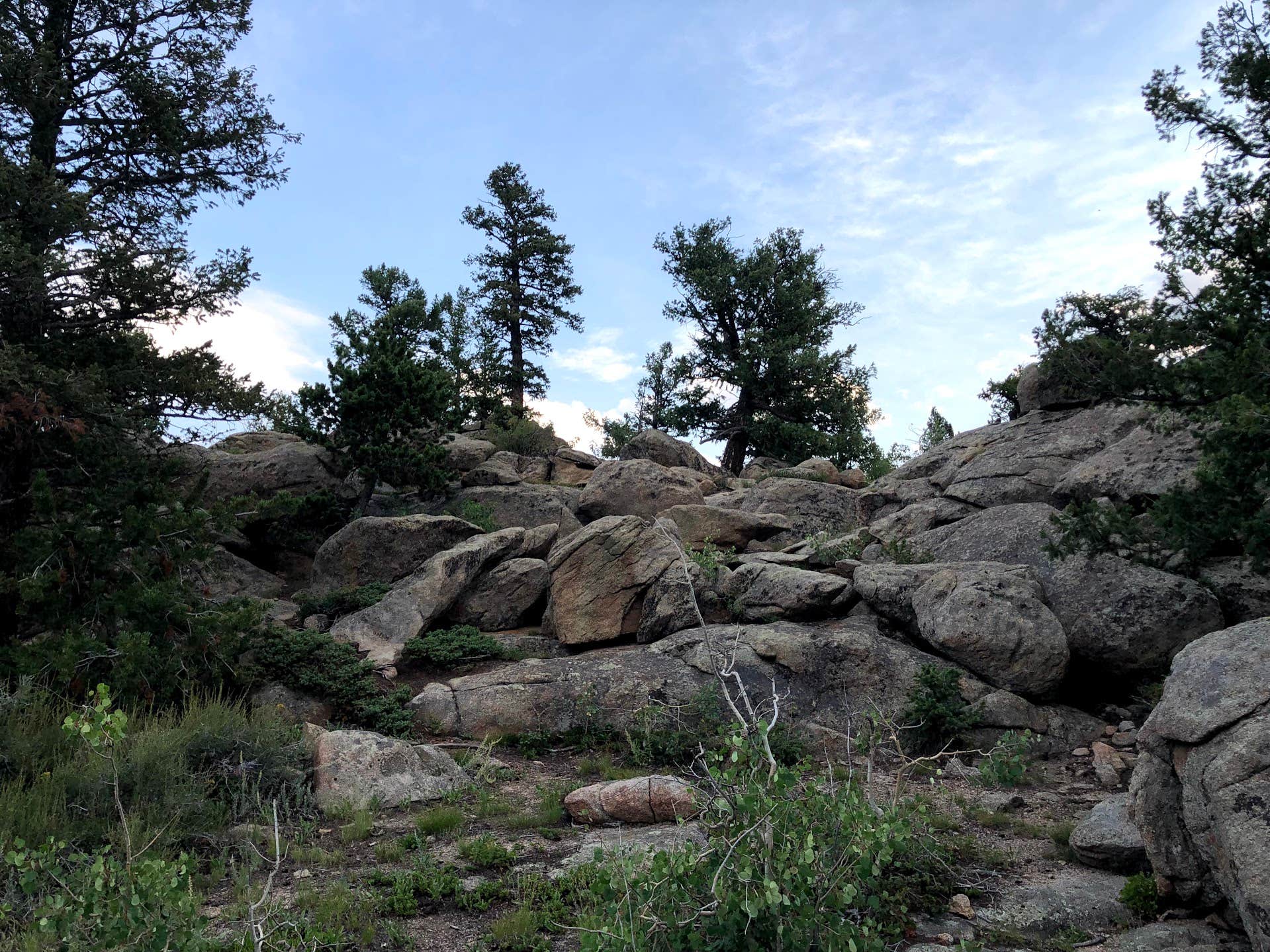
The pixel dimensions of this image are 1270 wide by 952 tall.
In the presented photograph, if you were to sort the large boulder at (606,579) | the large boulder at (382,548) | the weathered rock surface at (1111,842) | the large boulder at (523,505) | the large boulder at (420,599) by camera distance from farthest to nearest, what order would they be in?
the large boulder at (523,505) < the large boulder at (382,548) < the large boulder at (420,599) < the large boulder at (606,579) < the weathered rock surface at (1111,842)

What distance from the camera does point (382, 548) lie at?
56.0 feet

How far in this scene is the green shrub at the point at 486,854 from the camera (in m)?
6.55

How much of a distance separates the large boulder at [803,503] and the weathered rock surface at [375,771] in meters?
12.2

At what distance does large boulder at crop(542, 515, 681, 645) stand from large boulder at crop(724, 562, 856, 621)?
4.79ft

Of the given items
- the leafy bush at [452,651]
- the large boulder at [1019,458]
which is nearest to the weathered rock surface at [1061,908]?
the leafy bush at [452,651]

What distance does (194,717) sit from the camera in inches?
347

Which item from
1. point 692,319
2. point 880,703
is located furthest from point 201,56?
point 692,319

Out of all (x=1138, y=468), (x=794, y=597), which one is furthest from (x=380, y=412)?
(x=1138, y=468)

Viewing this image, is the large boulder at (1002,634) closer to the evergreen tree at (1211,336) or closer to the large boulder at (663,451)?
the evergreen tree at (1211,336)

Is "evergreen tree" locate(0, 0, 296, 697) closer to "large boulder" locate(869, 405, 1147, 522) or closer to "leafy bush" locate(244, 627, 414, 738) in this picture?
"leafy bush" locate(244, 627, 414, 738)

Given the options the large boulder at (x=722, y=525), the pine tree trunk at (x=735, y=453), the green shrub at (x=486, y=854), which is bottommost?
the green shrub at (x=486, y=854)

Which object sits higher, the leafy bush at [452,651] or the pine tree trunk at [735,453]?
the pine tree trunk at [735,453]

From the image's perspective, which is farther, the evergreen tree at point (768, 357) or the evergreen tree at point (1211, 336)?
the evergreen tree at point (768, 357)

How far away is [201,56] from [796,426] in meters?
22.1
